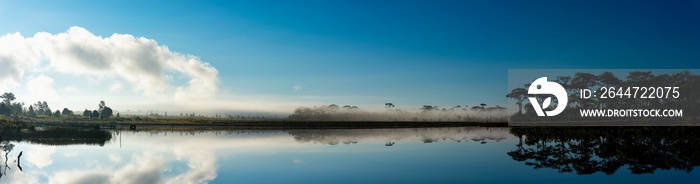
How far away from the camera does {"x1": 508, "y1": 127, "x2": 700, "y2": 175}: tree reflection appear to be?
33.9 metres

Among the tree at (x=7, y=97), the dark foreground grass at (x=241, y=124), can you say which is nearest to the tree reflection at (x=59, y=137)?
the dark foreground grass at (x=241, y=124)

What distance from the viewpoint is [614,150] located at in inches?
1703

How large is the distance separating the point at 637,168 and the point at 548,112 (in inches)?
2663

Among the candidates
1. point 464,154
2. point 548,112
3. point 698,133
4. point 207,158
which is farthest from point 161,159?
point 548,112

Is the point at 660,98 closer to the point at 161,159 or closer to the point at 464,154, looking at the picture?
the point at 464,154

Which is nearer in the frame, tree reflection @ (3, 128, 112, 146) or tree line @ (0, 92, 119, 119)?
tree reflection @ (3, 128, 112, 146)

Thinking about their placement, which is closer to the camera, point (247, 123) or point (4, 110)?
point (247, 123)

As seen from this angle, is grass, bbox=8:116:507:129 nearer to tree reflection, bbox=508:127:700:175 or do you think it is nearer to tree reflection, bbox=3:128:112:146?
tree reflection, bbox=3:128:112:146

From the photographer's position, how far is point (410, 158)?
37750mm

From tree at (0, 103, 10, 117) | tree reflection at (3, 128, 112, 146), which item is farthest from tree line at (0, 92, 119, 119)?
tree reflection at (3, 128, 112, 146)

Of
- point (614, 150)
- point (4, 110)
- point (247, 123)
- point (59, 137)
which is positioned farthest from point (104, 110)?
point (614, 150)

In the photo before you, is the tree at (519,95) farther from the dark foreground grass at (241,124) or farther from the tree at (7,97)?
the tree at (7,97)

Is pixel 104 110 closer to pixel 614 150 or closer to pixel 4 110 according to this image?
pixel 4 110

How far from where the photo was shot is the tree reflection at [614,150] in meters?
33.9
